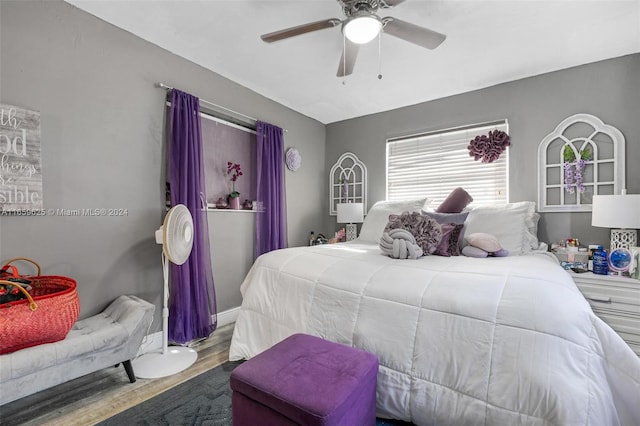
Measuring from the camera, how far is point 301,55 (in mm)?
2539

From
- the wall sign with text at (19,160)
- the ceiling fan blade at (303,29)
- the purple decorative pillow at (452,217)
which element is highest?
the ceiling fan blade at (303,29)

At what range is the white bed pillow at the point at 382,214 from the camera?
3138mm

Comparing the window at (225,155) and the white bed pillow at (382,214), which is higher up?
the window at (225,155)

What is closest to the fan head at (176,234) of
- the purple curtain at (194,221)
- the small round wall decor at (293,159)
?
the purple curtain at (194,221)

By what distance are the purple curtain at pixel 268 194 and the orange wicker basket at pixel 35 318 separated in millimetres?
1790

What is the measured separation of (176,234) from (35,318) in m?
0.82

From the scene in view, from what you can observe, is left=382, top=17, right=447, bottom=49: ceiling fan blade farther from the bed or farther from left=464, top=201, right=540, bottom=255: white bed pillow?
left=464, top=201, right=540, bottom=255: white bed pillow

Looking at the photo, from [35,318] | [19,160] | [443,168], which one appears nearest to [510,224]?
[443,168]

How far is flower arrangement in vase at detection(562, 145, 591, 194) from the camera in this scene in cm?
264

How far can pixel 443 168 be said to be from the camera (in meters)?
3.48

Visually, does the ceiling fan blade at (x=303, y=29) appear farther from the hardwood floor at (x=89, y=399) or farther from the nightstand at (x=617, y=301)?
the nightstand at (x=617, y=301)

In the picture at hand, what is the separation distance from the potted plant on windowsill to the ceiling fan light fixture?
5.77 feet

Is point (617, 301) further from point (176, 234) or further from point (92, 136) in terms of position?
point (92, 136)

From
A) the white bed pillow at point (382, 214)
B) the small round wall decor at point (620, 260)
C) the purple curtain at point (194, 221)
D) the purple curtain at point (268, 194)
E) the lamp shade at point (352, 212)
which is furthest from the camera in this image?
the lamp shade at point (352, 212)
